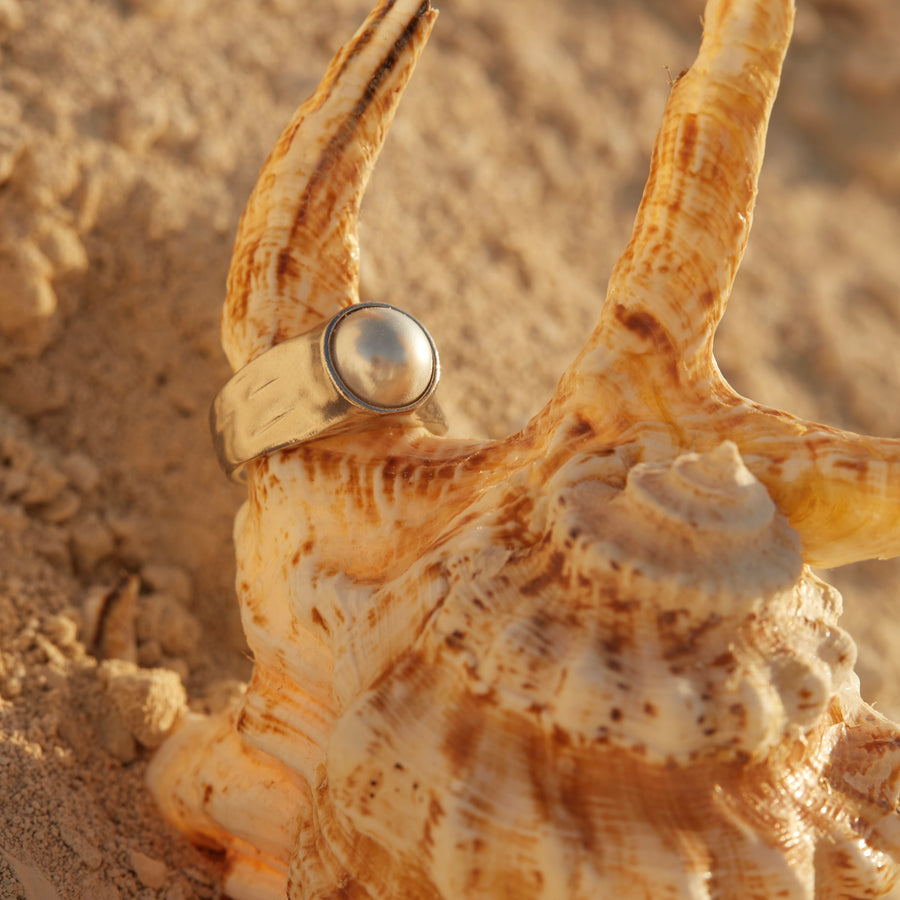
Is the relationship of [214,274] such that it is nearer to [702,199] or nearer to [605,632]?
Result: [702,199]

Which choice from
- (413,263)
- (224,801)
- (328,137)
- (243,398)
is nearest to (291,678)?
(224,801)

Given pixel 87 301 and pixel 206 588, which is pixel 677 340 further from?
pixel 87 301

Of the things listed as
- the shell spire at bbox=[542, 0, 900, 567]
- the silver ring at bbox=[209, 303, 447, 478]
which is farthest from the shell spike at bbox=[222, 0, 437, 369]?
the shell spire at bbox=[542, 0, 900, 567]

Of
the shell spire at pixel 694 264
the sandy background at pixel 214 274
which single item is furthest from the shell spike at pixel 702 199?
the sandy background at pixel 214 274

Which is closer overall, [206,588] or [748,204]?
[748,204]

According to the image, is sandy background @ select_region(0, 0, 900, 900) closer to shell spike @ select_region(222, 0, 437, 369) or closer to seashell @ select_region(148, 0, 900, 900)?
seashell @ select_region(148, 0, 900, 900)

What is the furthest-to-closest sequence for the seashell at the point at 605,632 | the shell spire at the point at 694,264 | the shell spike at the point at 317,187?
the shell spike at the point at 317,187 → the shell spire at the point at 694,264 → the seashell at the point at 605,632

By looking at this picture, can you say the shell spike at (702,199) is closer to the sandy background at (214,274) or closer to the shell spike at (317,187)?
the shell spike at (317,187)

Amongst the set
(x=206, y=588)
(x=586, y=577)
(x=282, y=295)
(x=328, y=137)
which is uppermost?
(x=328, y=137)
